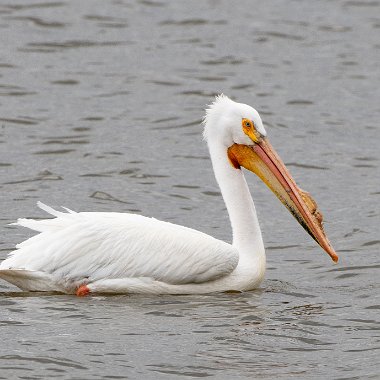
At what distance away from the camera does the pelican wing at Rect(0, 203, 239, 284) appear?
8312mm

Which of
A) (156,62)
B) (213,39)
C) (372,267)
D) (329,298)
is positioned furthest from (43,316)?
(213,39)

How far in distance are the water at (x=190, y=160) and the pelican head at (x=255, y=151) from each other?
49 centimetres

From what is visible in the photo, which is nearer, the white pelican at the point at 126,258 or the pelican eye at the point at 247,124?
the white pelican at the point at 126,258

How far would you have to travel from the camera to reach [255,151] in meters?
8.98

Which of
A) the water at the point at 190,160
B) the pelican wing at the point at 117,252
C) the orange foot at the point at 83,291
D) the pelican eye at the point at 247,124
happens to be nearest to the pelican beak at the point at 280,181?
the pelican eye at the point at 247,124

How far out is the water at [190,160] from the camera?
293 inches

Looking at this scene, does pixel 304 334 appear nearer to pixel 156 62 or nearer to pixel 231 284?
pixel 231 284

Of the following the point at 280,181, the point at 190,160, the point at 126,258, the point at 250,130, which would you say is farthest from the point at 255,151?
the point at 190,160

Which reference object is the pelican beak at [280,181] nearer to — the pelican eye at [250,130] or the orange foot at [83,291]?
the pelican eye at [250,130]

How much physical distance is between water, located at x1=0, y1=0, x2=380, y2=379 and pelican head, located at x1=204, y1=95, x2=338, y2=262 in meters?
0.49

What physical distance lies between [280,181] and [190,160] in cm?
392

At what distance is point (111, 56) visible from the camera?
645 inches

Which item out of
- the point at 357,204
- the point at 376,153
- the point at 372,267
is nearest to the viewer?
the point at 372,267

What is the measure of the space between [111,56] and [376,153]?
4.54 meters
